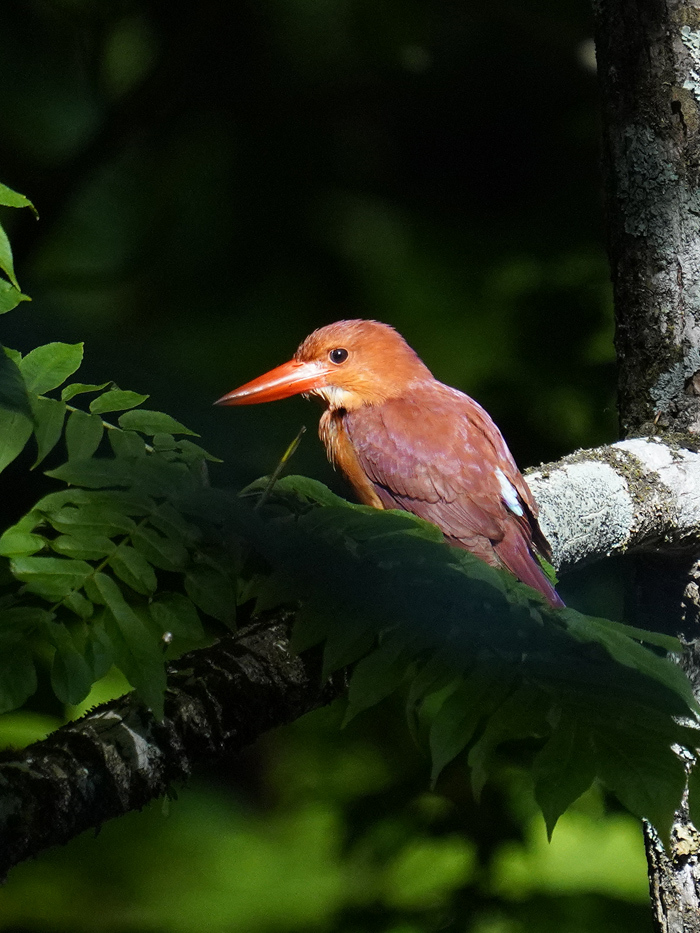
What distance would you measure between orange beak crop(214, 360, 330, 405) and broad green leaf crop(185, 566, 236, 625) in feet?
4.70

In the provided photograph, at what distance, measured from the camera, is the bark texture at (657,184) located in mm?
1726

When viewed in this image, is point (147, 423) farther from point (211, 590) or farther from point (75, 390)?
point (211, 590)

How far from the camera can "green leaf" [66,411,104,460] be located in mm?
805

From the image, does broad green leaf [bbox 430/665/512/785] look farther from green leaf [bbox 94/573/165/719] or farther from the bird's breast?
the bird's breast

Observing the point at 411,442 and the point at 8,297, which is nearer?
the point at 8,297

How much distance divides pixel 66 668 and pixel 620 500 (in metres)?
1.19

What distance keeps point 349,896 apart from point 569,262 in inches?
70.2

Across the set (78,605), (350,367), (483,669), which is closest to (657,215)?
(350,367)

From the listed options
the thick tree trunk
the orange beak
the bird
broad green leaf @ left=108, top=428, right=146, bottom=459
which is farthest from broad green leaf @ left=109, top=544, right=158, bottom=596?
the orange beak

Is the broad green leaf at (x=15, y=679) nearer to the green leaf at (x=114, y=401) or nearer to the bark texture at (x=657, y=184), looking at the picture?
the green leaf at (x=114, y=401)

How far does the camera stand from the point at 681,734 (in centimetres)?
69

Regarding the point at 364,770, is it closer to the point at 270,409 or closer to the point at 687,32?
the point at 270,409

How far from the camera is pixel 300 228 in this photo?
2818mm

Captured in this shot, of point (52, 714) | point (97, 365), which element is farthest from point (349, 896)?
point (97, 365)
